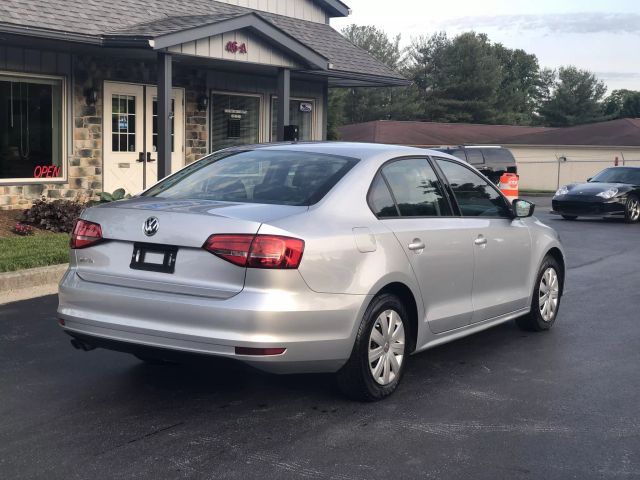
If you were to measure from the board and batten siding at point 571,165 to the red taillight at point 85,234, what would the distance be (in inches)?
1648

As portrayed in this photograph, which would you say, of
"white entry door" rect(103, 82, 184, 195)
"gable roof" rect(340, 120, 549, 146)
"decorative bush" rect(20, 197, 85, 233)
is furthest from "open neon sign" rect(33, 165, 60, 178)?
"gable roof" rect(340, 120, 549, 146)

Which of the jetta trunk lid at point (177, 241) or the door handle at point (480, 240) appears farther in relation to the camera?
the door handle at point (480, 240)

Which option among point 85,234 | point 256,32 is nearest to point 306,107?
point 256,32

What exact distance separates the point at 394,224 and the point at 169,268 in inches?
61.1

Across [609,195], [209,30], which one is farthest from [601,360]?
[609,195]

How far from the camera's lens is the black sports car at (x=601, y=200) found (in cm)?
2117

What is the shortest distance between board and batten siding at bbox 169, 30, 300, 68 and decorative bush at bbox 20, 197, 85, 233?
3.31m

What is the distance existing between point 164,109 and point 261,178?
32.5ft

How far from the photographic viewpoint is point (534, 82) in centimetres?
10612

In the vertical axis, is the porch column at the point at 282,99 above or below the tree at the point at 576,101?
below

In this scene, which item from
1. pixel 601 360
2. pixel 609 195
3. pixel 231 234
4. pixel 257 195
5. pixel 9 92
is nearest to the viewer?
pixel 231 234

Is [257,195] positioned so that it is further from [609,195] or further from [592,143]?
[592,143]

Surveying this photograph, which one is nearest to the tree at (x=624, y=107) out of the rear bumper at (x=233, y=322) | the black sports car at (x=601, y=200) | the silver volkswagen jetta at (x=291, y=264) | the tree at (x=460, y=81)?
the tree at (x=460, y=81)

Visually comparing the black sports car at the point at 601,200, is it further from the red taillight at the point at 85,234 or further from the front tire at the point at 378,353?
the red taillight at the point at 85,234
